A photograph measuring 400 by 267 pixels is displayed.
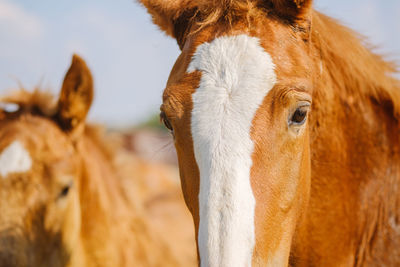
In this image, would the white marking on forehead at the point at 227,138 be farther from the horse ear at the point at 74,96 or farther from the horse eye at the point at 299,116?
the horse ear at the point at 74,96

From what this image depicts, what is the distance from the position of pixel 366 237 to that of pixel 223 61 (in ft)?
4.64

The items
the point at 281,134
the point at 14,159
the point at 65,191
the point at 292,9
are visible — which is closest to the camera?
the point at 281,134

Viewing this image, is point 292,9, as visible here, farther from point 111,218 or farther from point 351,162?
point 111,218

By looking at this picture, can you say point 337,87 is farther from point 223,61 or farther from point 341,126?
point 223,61

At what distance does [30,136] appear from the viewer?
11.4 ft

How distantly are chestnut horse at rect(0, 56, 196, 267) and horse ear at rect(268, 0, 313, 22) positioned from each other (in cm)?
222

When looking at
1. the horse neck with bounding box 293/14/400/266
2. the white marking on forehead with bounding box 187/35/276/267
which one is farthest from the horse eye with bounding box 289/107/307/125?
the horse neck with bounding box 293/14/400/266

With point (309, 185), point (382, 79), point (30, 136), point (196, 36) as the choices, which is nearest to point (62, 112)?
point (30, 136)

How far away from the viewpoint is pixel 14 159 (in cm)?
331

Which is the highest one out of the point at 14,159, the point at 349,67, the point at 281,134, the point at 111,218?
the point at 349,67

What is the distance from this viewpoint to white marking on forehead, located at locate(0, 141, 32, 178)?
327cm

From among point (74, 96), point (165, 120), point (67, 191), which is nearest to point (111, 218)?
point (67, 191)

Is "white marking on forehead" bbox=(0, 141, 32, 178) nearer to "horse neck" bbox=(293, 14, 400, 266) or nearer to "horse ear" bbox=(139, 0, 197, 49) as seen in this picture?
"horse ear" bbox=(139, 0, 197, 49)

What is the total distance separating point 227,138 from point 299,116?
1.40 ft
